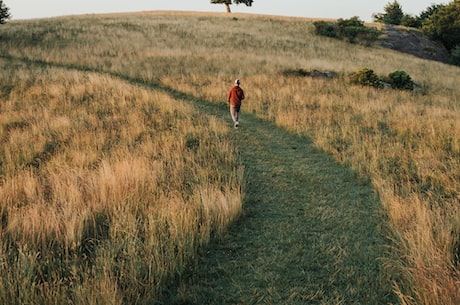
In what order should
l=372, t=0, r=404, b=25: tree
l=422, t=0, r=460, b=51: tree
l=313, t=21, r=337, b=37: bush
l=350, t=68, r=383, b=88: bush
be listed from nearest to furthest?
1. l=350, t=68, r=383, b=88: bush
2. l=422, t=0, r=460, b=51: tree
3. l=313, t=21, r=337, b=37: bush
4. l=372, t=0, r=404, b=25: tree

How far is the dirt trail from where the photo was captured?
3441mm

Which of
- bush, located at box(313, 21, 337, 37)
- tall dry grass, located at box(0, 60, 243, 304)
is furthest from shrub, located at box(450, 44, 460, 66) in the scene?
tall dry grass, located at box(0, 60, 243, 304)

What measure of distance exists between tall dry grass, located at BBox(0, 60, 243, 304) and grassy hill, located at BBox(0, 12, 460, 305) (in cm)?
3

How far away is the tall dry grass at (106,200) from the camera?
3.31 meters

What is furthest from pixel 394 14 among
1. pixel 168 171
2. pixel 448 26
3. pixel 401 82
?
pixel 168 171

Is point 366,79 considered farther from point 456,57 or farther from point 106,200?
point 456,57

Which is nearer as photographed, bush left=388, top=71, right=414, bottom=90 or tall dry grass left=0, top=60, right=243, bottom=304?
tall dry grass left=0, top=60, right=243, bottom=304

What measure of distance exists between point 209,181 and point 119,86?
1034 cm

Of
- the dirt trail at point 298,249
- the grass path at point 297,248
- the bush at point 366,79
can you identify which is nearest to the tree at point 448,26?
the bush at point 366,79

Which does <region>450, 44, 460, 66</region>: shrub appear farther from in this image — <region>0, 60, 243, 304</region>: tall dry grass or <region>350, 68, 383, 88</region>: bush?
<region>0, 60, 243, 304</region>: tall dry grass

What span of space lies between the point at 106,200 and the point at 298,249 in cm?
308

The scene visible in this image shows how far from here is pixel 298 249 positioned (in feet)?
13.9

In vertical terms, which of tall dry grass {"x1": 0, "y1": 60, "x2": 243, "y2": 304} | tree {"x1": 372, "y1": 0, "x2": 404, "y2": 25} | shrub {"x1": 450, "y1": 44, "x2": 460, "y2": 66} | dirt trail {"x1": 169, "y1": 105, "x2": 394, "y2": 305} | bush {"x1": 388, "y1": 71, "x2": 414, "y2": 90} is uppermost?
tree {"x1": 372, "y1": 0, "x2": 404, "y2": 25}

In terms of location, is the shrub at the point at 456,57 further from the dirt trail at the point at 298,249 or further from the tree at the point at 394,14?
the dirt trail at the point at 298,249
